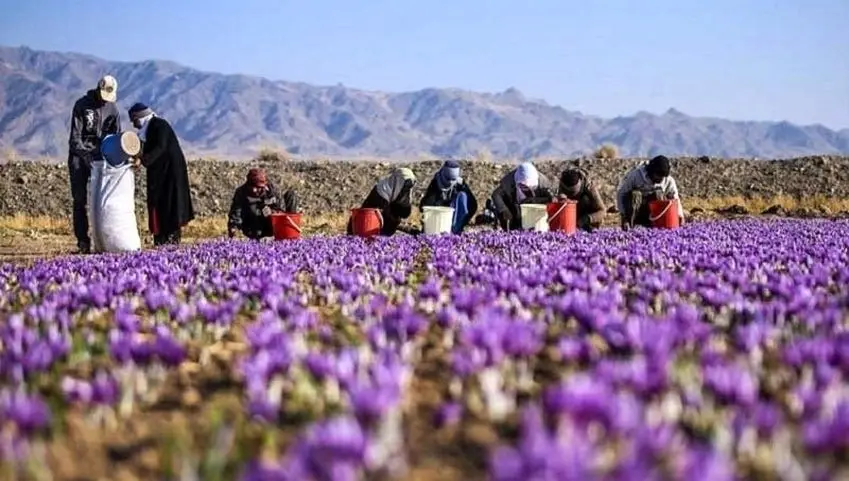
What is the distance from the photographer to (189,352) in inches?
147

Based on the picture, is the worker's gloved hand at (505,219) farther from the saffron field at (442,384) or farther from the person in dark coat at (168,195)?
the saffron field at (442,384)

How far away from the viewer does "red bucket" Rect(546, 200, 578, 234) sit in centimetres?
1188

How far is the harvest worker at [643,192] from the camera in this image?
13492 mm

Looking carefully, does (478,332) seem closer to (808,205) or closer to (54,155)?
(808,205)

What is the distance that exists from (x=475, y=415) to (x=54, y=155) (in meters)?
207

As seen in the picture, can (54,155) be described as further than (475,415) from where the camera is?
Yes

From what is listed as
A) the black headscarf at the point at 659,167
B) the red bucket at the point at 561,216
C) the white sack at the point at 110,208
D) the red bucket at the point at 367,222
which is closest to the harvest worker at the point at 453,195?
the red bucket at the point at 367,222

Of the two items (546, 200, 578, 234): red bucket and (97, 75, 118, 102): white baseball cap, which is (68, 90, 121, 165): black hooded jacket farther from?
(546, 200, 578, 234): red bucket

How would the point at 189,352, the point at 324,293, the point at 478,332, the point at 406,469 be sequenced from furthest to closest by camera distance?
the point at 324,293
the point at 189,352
the point at 478,332
the point at 406,469

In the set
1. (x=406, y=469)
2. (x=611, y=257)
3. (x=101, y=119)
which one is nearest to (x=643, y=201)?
(x=611, y=257)

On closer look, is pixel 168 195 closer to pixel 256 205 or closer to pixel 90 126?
pixel 90 126

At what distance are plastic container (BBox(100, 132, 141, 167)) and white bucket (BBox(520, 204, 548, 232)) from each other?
4988 millimetres

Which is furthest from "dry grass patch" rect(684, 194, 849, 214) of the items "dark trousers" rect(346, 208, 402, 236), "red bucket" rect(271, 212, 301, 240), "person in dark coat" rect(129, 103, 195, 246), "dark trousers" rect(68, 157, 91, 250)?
"dark trousers" rect(68, 157, 91, 250)

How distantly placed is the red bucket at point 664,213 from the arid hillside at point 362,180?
46.5 feet
